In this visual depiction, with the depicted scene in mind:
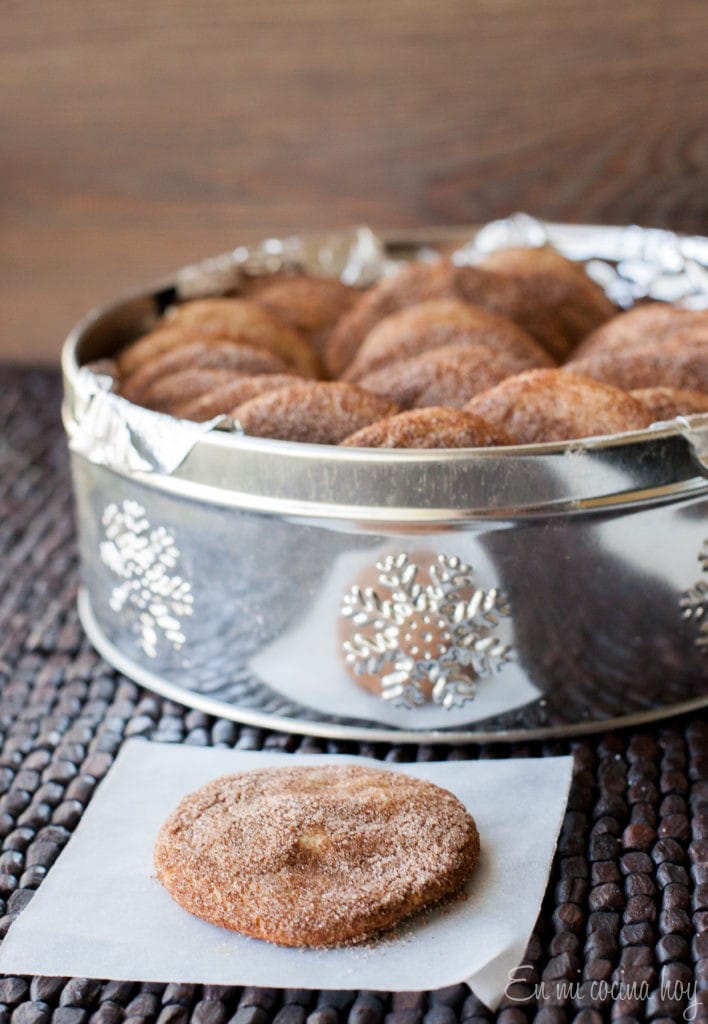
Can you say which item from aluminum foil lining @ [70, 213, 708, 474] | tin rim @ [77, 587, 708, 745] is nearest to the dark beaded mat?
tin rim @ [77, 587, 708, 745]

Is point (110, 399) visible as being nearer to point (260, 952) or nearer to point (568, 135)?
point (260, 952)

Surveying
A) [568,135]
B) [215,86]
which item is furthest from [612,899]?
[215,86]

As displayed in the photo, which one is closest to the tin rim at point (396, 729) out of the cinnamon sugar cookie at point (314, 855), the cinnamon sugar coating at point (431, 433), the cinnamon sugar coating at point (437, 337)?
the cinnamon sugar cookie at point (314, 855)

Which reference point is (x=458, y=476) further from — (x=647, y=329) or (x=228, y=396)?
(x=647, y=329)

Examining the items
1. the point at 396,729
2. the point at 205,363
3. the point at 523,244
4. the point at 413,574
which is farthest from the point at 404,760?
the point at 523,244

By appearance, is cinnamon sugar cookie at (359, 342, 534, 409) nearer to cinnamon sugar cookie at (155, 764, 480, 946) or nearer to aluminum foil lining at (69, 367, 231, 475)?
aluminum foil lining at (69, 367, 231, 475)
